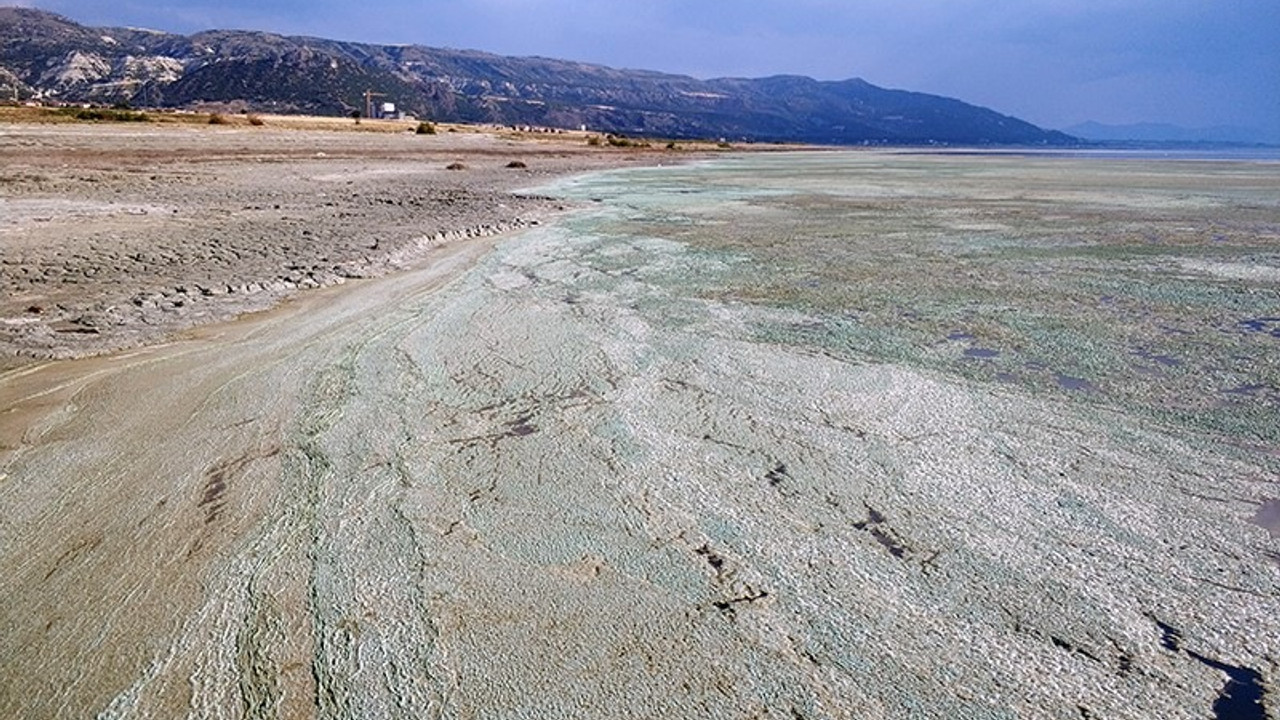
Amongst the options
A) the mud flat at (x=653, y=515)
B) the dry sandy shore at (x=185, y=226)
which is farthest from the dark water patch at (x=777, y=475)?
the dry sandy shore at (x=185, y=226)

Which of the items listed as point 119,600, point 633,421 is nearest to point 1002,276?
point 633,421

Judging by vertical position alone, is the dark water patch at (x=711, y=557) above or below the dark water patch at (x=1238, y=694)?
below

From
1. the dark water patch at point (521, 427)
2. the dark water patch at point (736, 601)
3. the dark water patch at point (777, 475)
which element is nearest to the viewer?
the dark water patch at point (736, 601)

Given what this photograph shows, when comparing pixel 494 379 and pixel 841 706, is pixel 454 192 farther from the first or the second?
pixel 841 706

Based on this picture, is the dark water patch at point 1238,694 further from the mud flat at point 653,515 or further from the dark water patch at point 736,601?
the dark water patch at point 736,601

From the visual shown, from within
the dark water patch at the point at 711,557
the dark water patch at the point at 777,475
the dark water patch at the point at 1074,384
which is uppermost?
the dark water patch at the point at 1074,384

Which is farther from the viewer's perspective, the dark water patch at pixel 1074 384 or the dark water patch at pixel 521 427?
the dark water patch at pixel 1074 384

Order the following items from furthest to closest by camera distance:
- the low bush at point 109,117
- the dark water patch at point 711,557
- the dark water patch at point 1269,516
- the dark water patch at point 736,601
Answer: the low bush at point 109,117, the dark water patch at point 1269,516, the dark water patch at point 711,557, the dark water patch at point 736,601
